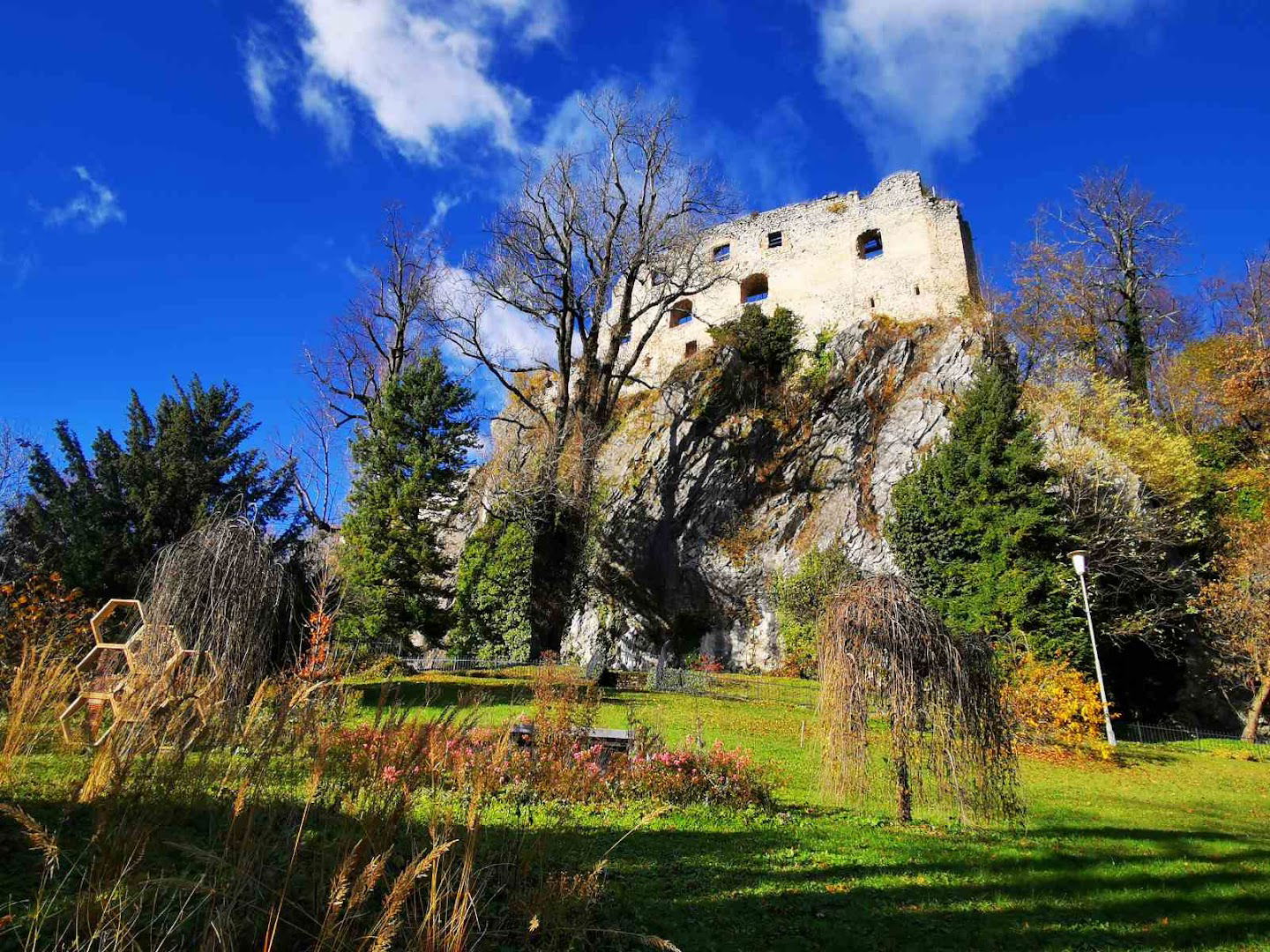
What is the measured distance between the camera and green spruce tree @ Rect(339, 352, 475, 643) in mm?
18062

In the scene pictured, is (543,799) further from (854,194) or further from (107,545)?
(854,194)

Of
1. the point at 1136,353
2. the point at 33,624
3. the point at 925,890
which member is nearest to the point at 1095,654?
the point at 925,890

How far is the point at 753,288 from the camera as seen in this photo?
1307 inches

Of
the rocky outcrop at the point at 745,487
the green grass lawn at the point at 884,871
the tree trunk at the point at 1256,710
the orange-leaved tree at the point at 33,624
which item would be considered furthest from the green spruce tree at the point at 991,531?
the orange-leaved tree at the point at 33,624

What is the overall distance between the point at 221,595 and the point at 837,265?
28.1 meters

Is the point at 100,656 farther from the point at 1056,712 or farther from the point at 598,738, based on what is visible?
the point at 1056,712

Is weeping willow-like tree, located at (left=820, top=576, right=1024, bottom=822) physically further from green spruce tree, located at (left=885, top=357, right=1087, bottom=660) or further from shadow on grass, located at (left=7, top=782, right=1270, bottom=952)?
green spruce tree, located at (left=885, top=357, right=1087, bottom=660)

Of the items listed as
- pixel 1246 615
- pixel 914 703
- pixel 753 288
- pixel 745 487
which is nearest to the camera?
pixel 914 703

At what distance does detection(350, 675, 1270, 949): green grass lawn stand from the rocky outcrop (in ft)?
52.5

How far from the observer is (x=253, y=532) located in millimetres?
10016

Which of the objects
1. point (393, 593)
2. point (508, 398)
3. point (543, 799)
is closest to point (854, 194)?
point (508, 398)

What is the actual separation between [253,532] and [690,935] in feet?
29.0

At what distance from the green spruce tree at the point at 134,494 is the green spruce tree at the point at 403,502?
2114 mm

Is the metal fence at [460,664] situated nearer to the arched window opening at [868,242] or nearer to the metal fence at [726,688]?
the metal fence at [726,688]
